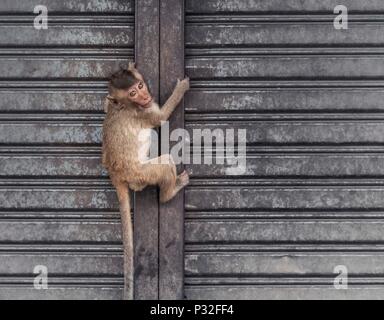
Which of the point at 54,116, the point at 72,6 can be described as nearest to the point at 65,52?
the point at 72,6

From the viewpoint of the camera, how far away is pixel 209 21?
4.56 m

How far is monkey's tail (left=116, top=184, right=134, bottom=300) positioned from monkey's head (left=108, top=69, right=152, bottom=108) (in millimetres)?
768

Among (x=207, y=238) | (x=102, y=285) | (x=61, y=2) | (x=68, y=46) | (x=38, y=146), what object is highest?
(x=61, y=2)

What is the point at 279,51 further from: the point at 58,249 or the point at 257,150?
the point at 58,249

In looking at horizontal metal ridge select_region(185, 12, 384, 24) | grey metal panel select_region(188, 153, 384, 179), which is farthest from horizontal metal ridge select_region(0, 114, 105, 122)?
horizontal metal ridge select_region(185, 12, 384, 24)

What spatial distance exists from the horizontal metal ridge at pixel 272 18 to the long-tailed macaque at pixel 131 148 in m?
0.68

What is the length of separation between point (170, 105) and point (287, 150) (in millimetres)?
1182

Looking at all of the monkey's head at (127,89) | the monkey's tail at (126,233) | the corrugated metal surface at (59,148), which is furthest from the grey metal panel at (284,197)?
the monkey's head at (127,89)

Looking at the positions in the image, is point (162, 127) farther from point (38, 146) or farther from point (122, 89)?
point (38, 146)

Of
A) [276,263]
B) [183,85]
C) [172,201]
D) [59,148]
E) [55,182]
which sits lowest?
[276,263]

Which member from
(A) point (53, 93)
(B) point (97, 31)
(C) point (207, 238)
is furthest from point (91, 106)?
(C) point (207, 238)

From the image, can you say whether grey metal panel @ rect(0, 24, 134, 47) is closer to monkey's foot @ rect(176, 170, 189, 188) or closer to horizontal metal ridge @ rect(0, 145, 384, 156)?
horizontal metal ridge @ rect(0, 145, 384, 156)

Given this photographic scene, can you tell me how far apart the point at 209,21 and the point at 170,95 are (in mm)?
798

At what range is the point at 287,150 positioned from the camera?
15.1ft
